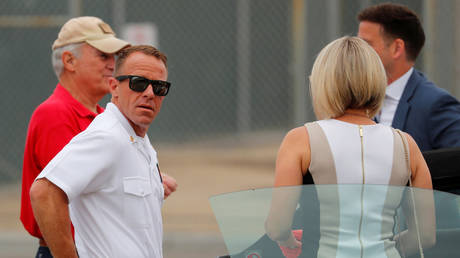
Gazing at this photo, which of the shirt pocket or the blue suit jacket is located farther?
Answer: the blue suit jacket

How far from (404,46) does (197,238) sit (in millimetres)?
4138

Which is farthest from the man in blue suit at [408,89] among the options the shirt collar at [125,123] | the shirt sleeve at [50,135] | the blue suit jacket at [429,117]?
the shirt sleeve at [50,135]

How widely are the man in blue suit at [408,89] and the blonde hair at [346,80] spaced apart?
41.7 inches

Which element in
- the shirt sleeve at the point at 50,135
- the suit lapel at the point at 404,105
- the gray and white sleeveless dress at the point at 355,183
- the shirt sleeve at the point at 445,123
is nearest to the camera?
the gray and white sleeveless dress at the point at 355,183

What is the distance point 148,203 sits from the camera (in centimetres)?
262

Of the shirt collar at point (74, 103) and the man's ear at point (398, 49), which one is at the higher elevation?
the man's ear at point (398, 49)

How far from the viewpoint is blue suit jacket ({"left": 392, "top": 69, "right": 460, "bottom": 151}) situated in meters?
3.41

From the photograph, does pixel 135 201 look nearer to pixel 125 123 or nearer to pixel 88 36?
pixel 125 123

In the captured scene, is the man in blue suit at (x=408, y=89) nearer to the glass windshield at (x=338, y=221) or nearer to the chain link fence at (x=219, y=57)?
the glass windshield at (x=338, y=221)

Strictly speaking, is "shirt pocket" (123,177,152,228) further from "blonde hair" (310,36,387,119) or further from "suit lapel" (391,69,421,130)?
"suit lapel" (391,69,421,130)

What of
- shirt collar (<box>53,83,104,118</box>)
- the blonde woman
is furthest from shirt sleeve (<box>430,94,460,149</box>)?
shirt collar (<box>53,83,104,118</box>)

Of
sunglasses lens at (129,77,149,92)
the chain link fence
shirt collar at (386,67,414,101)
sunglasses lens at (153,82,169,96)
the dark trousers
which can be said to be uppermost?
sunglasses lens at (129,77,149,92)

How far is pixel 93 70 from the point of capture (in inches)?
144

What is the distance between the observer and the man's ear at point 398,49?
12.3ft
